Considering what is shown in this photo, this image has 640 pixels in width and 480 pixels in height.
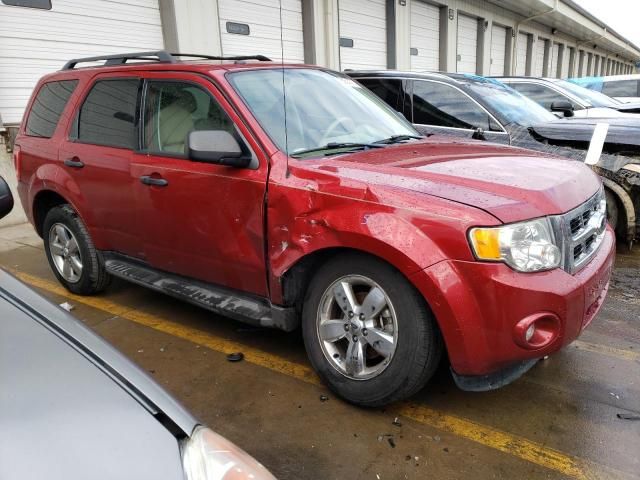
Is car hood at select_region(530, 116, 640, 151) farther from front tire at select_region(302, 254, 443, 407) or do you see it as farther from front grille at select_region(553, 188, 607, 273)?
front tire at select_region(302, 254, 443, 407)

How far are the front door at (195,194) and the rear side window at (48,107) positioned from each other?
1104 millimetres

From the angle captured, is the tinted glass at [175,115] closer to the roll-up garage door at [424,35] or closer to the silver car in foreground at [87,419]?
the silver car in foreground at [87,419]

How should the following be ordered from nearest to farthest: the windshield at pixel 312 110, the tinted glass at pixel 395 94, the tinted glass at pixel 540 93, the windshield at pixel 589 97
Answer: the windshield at pixel 312 110, the tinted glass at pixel 395 94, the tinted glass at pixel 540 93, the windshield at pixel 589 97

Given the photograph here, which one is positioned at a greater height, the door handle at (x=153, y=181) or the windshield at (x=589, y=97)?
the windshield at (x=589, y=97)

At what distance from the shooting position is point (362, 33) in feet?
46.4

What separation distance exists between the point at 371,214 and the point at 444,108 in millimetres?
3892

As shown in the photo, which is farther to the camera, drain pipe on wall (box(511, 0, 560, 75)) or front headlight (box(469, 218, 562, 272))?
drain pipe on wall (box(511, 0, 560, 75))

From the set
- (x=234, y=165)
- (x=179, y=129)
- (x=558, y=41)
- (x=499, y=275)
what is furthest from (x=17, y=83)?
(x=558, y=41)

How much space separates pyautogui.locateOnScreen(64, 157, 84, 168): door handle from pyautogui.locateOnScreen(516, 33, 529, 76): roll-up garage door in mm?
25045

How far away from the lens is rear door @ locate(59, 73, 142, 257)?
3.61 meters

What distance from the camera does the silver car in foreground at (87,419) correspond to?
3.77 feet

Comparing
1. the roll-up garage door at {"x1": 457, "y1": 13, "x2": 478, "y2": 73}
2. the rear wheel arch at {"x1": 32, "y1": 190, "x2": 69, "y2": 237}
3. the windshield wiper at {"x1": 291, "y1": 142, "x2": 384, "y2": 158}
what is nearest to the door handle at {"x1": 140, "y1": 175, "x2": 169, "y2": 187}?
the windshield wiper at {"x1": 291, "y1": 142, "x2": 384, "y2": 158}

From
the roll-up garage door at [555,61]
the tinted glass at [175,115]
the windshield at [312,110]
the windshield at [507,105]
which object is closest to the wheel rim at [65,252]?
the tinted glass at [175,115]

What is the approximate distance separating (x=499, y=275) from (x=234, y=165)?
1505 millimetres
